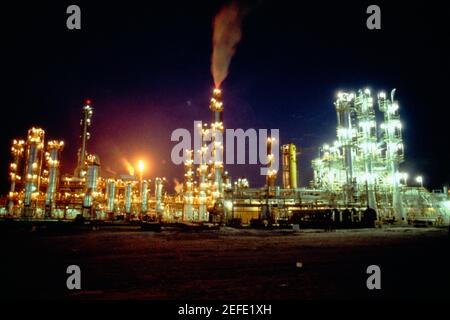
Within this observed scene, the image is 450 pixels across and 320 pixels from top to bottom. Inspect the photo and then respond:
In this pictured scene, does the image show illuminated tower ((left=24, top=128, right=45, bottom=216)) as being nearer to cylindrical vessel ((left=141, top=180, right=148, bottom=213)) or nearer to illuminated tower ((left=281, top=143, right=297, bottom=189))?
cylindrical vessel ((left=141, top=180, right=148, bottom=213))

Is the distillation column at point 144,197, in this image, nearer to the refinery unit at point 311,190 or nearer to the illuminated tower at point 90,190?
the refinery unit at point 311,190

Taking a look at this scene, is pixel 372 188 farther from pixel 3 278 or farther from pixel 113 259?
pixel 3 278

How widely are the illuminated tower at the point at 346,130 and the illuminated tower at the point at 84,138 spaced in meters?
53.7

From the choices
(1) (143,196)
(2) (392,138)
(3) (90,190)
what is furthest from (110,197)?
(2) (392,138)

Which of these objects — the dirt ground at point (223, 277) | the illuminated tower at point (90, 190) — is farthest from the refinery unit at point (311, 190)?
the dirt ground at point (223, 277)

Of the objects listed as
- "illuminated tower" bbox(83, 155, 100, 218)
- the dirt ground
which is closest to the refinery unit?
"illuminated tower" bbox(83, 155, 100, 218)

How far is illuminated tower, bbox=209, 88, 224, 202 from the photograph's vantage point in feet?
202

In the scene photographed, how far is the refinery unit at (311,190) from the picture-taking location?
41.6 meters

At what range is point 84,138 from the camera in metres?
71.4

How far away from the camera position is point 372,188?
45.1 m

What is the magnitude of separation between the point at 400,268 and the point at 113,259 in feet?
28.6

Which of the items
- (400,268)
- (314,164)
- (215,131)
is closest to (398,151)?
(314,164)

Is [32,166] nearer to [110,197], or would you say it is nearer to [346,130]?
[110,197]

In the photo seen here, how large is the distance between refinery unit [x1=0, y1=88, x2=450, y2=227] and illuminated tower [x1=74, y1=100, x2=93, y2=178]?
138 cm
